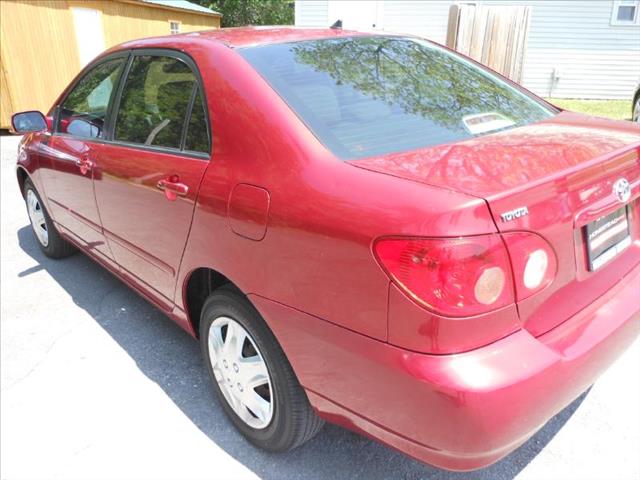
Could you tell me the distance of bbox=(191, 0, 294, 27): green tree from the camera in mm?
27156

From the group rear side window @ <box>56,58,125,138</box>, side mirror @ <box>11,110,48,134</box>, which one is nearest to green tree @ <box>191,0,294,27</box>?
side mirror @ <box>11,110,48,134</box>

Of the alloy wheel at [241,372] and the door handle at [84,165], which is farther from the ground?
the door handle at [84,165]

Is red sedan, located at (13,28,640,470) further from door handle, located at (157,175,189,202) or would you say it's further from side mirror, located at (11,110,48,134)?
side mirror, located at (11,110,48,134)

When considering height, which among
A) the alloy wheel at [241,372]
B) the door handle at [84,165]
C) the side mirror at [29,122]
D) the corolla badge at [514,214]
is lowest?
the alloy wheel at [241,372]

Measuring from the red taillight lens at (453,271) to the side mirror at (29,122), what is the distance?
11.1 ft

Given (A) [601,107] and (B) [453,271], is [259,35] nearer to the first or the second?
(B) [453,271]

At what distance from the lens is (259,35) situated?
256 centimetres

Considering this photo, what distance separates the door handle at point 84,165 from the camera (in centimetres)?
317

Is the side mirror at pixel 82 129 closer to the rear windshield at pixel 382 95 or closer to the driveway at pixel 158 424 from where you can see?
the driveway at pixel 158 424

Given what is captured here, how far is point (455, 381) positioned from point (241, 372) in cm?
113

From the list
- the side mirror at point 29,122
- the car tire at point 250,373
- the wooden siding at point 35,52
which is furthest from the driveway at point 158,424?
the wooden siding at point 35,52

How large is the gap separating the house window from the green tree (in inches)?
713

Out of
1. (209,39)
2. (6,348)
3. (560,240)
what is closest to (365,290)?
(560,240)

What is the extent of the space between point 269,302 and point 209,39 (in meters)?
1.36
